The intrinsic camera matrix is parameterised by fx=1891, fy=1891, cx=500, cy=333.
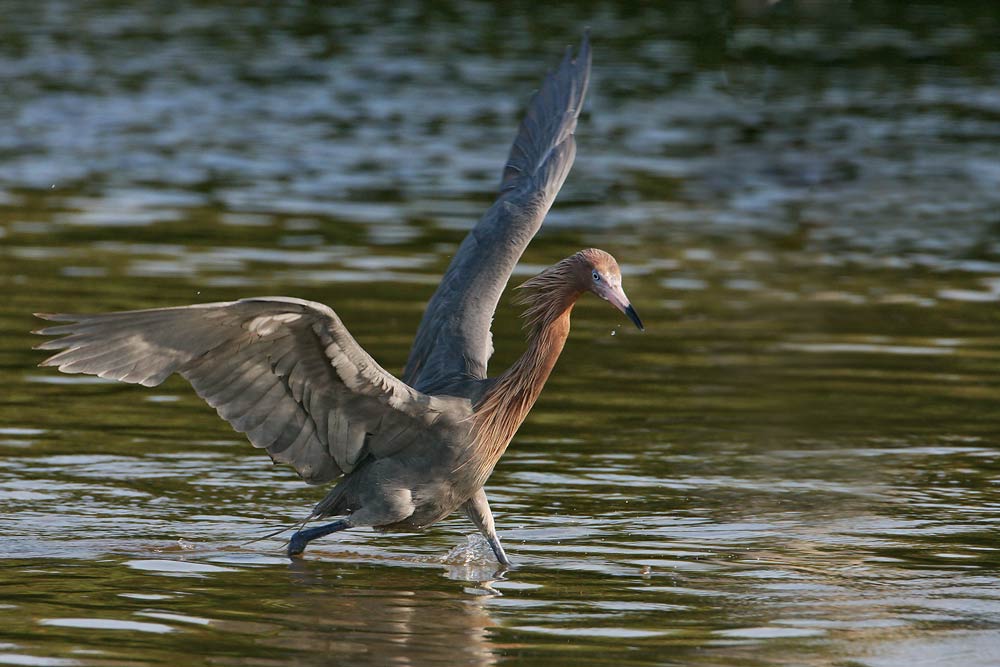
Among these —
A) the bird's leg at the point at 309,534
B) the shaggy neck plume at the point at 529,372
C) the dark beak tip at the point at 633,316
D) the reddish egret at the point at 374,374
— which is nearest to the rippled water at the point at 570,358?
the bird's leg at the point at 309,534

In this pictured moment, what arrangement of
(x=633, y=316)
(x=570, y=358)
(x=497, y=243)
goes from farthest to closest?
(x=570, y=358)
(x=497, y=243)
(x=633, y=316)

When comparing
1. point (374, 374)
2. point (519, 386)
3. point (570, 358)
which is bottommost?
point (570, 358)

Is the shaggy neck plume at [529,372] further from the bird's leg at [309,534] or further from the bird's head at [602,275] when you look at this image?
the bird's leg at [309,534]

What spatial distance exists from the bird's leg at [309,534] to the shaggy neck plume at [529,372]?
2.14ft

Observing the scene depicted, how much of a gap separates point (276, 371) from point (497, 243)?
1.97m

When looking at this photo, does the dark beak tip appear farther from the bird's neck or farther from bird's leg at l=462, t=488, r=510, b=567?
bird's leg at l=462, t=488, r=510, b=567

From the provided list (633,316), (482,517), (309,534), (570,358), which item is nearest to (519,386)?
(482,517)

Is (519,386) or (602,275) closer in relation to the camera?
(602,275)

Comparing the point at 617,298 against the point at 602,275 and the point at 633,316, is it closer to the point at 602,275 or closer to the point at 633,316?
the point at 602,275

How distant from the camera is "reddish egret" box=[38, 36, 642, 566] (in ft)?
23.9

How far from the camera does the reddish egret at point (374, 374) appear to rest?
7289mm

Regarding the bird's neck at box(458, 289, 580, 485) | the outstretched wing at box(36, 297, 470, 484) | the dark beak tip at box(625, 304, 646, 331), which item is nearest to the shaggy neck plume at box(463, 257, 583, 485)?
the bird's neck at box(458, 289, 580, 485)

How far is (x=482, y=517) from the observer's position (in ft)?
27.8

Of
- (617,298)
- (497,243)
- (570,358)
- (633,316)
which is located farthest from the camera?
(570,358)
